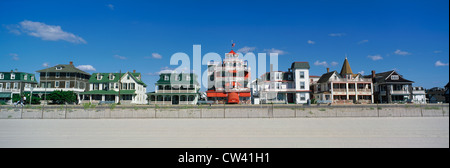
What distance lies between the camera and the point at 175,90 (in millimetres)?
48531

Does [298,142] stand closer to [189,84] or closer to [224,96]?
[224,96]

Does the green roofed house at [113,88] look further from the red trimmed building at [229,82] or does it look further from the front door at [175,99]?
the red trimmed building at [229,82]

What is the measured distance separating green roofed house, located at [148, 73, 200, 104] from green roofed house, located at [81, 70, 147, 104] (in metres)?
4.02

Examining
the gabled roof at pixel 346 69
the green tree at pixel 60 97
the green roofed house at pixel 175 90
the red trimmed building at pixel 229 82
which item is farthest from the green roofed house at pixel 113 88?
the gabled roof at pixel 346 69

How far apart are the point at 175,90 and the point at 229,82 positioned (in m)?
11.4

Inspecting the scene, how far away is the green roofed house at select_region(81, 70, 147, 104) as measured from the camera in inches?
1903

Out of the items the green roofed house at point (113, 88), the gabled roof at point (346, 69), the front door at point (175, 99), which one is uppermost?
the gabled roof at point (346, 69)

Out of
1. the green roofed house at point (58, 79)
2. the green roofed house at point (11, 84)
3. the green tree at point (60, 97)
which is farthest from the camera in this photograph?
the green roofed house at point (11, 84)

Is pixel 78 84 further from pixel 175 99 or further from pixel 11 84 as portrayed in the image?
pixel 175 99

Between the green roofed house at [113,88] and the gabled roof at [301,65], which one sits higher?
the gabled roof at [301,65]

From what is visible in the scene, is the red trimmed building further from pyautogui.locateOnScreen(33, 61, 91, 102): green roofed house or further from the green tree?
pyautogui.locateOnScreen(33, 61, 91, 102): green roofed house

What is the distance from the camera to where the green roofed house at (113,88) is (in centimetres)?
4834

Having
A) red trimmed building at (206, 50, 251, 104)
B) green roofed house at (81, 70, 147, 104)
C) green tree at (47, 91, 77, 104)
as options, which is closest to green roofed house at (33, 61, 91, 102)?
green roofed house at (81, 70, 147, 104)
